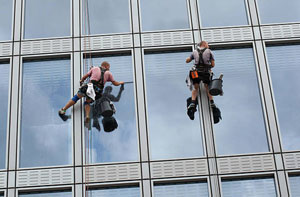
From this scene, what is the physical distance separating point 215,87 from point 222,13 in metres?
2.61

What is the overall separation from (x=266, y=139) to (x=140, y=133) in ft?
10.6

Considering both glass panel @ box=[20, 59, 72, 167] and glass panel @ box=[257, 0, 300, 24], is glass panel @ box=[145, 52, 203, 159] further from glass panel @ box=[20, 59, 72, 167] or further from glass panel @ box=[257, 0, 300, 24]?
glass panel @ box=[257, 0, 300, 24]

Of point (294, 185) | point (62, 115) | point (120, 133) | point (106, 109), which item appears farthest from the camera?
point (62, 115)

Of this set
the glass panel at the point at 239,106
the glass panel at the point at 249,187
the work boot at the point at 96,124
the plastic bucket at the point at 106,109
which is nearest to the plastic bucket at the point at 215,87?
the glass panel at the point at 239,106

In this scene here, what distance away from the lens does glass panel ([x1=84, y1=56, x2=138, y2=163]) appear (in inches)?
587

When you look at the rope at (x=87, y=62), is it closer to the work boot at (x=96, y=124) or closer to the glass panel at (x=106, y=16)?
the glass panel at (x=106, y=16)

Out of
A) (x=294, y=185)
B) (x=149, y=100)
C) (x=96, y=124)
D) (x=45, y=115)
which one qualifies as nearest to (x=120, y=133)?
(x=96, y=124)

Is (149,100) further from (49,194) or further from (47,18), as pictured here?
(47,18)

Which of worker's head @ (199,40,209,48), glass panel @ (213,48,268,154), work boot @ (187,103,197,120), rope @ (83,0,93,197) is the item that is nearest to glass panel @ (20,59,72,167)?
rope @ (83,0,93,197)

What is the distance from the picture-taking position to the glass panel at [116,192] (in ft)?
47.4

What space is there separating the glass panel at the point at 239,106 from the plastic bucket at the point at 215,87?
31 cm

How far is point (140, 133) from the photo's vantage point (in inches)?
593

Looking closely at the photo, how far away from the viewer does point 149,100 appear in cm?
1555

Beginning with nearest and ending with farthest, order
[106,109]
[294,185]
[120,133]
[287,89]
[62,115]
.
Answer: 1. [294,185]
2. [106,109]
3. [120,133]
4. [62,115]
5. [287,89]
